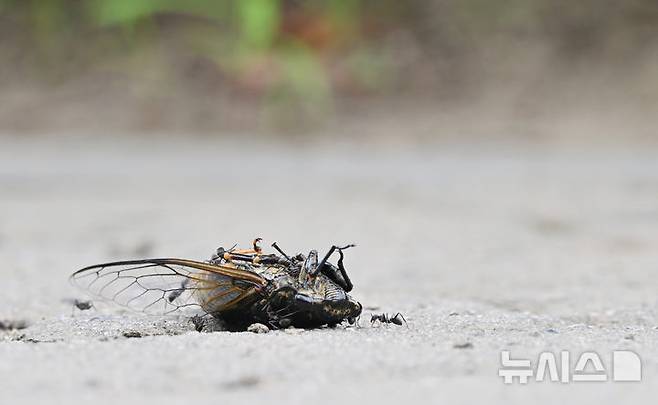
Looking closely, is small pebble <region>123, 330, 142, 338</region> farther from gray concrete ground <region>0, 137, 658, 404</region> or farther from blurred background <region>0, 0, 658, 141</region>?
blurred background <region>0, 0, 658, 141</region>

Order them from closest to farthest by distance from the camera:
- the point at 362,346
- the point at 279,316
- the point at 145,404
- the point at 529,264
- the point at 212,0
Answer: the point at 145,404 < the point at 362,346 < the point at 279,316 < the point at 529,264 < the point at 212,0

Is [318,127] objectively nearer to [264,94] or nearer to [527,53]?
[264,94]

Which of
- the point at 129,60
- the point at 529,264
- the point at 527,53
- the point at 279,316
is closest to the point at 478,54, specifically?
the point at 527,53

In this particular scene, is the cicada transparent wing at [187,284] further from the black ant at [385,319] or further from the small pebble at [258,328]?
the black ant at [385,319]

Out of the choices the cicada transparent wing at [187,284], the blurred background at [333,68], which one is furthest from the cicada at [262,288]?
the blurred background at [333,68]

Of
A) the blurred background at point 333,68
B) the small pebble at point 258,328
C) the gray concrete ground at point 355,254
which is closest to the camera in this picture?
the gray concrete ground at point 355,254

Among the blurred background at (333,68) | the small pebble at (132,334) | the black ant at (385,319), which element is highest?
the blurred background at (333,68)
